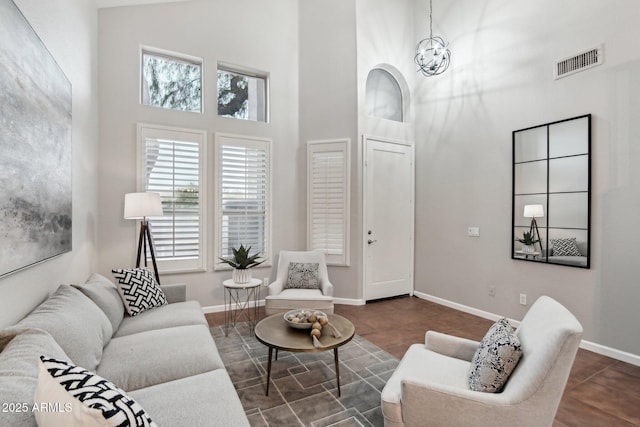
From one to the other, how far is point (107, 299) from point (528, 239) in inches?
163

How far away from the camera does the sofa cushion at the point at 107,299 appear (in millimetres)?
2268

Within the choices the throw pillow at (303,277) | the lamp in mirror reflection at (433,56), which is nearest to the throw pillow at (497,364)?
the throw pillow at (303,277)

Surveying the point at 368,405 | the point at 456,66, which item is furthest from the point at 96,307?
the point at 456,66

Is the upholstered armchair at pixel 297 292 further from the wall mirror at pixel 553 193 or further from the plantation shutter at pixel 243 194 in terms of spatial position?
the wall mirror at pixel 553 193

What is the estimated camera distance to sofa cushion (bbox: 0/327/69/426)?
91 centimetres

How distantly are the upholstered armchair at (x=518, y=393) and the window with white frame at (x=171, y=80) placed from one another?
4026 millimetres

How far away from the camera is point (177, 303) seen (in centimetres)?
304

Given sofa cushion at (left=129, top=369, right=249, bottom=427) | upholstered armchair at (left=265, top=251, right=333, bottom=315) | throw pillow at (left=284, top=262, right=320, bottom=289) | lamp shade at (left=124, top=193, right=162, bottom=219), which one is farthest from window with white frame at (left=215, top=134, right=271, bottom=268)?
sofa cushion at (left=129, top=369, right=249, bottom=427)

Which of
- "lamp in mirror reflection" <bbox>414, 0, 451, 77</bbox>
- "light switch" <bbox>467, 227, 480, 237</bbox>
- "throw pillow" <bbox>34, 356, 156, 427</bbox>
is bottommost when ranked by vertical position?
"throw pillow" <bbox>34, 356, 156, 427</bbox>

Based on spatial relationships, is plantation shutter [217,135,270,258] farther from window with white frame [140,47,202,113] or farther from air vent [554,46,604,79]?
air vent [554,46,604,79]

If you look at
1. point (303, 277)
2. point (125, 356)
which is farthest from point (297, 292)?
point (125, 356)

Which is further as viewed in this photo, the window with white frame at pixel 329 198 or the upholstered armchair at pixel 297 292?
the window with white frame at pixel 329 198

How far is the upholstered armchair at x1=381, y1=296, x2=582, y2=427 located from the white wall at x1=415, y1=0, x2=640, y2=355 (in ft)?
6.46

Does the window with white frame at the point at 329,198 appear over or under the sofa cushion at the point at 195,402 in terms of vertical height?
over
